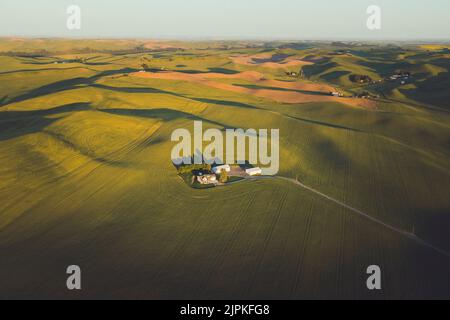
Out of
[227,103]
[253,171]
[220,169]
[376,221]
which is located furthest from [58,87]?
[376,221]

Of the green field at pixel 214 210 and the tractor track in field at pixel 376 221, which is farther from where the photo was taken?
the tractor track in field at pixel 376 221

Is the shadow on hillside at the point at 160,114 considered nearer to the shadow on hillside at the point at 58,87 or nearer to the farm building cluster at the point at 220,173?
the farm building cluster at the point at 220,173

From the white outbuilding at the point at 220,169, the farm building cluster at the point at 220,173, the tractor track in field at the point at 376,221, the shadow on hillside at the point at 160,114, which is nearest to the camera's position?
the tractor track in field at the point at 376,221

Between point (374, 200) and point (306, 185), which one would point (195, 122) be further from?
point (374, 200)

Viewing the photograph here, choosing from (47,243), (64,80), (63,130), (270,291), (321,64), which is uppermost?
(321,64)

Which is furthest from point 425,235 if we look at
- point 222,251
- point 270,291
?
point 222,251

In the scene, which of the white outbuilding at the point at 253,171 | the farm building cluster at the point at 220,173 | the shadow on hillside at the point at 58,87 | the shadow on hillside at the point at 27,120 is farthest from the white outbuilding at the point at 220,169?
the shadow on hillside at the point at 58,87

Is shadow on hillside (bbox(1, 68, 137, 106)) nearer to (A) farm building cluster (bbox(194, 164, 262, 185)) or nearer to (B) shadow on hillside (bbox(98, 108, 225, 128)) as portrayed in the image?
(B) shadow on hillside (bbox(98, 108, 225, 128))

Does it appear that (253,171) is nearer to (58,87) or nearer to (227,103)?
(227,103)
